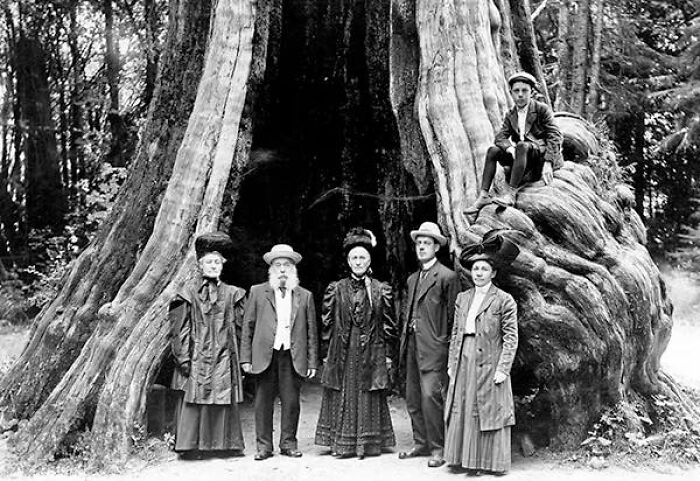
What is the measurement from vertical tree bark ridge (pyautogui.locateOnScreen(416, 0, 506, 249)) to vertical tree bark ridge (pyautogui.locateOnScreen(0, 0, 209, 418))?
8.01 feet

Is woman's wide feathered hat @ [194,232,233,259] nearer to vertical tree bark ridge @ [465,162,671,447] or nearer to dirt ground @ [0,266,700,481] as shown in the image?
dirt ground @ [0,266,700,481]

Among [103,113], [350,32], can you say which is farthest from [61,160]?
[350,32]

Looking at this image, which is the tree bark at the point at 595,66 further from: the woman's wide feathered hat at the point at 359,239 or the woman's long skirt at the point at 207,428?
the woman's long skirt at the point at 207,428

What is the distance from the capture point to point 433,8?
273 inches

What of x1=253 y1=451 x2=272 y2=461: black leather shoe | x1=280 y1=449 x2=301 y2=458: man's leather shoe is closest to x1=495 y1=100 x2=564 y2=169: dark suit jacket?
x1=280 y1=449 x2=301 y2=458: man's leather shoe

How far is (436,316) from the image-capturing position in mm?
5578

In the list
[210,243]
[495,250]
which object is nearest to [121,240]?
[210,243]

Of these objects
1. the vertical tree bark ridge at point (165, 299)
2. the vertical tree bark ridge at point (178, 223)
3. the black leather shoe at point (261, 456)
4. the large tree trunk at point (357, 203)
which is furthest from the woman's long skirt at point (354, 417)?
the vertical tree bark ridge at point (178, 223)

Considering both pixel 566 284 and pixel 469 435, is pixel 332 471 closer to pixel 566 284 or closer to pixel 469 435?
pixel 469 435

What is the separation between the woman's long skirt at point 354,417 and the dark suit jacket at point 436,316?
0.49 m

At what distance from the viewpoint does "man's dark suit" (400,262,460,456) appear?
5.52 m

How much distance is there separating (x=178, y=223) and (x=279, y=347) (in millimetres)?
1547

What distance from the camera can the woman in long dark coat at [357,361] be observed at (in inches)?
223

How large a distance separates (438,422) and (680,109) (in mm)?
12222
